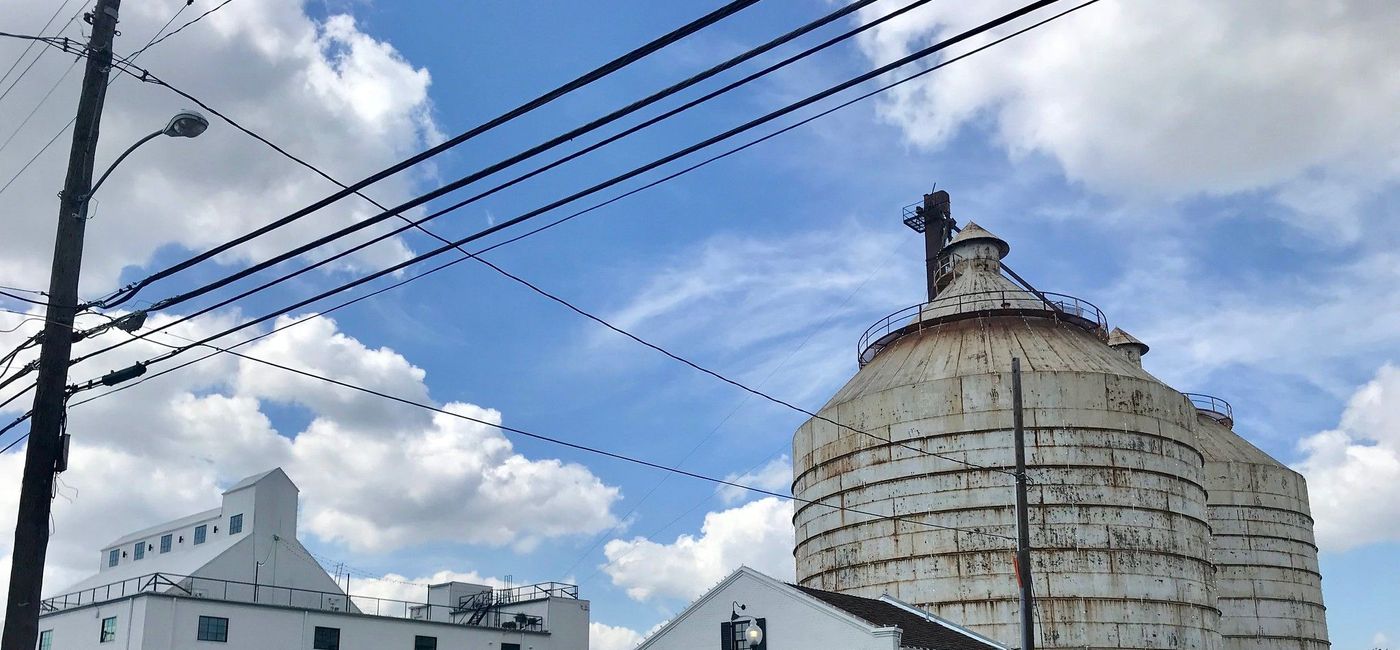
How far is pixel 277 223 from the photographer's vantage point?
46.9 feet

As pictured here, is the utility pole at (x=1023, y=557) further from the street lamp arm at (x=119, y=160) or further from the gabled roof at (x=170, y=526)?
the gabled roof at (x=170, y=526)

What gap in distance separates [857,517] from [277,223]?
2986 centimetres

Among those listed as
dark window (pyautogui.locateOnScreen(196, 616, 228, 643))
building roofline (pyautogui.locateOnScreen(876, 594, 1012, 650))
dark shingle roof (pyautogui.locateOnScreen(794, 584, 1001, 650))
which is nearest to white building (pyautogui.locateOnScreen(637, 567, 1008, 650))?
dark shingle roof (pyautogui.locateOnScreen(794, 584, 1001, 650))

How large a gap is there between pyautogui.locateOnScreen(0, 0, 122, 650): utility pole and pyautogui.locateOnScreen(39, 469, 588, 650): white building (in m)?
27.9

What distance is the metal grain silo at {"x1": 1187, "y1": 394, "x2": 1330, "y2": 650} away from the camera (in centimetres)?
5131

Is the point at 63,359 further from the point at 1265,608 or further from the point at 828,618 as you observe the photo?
the point at 1265,608

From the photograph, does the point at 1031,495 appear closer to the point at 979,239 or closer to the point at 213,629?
the point at 979,239

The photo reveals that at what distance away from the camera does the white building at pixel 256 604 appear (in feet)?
136

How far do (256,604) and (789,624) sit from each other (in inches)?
885

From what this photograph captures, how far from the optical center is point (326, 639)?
151 ft

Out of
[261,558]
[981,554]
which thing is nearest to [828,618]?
[981,554]

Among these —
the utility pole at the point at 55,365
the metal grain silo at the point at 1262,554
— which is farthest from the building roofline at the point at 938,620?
the utility pole at the point at 55,365

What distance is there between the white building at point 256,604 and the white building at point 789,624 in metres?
17.3

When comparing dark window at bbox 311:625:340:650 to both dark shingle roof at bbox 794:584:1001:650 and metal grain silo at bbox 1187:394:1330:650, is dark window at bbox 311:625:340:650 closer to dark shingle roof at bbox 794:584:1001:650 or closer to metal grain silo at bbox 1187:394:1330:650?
dark shingle roof at bbox 794:584:1001:650
